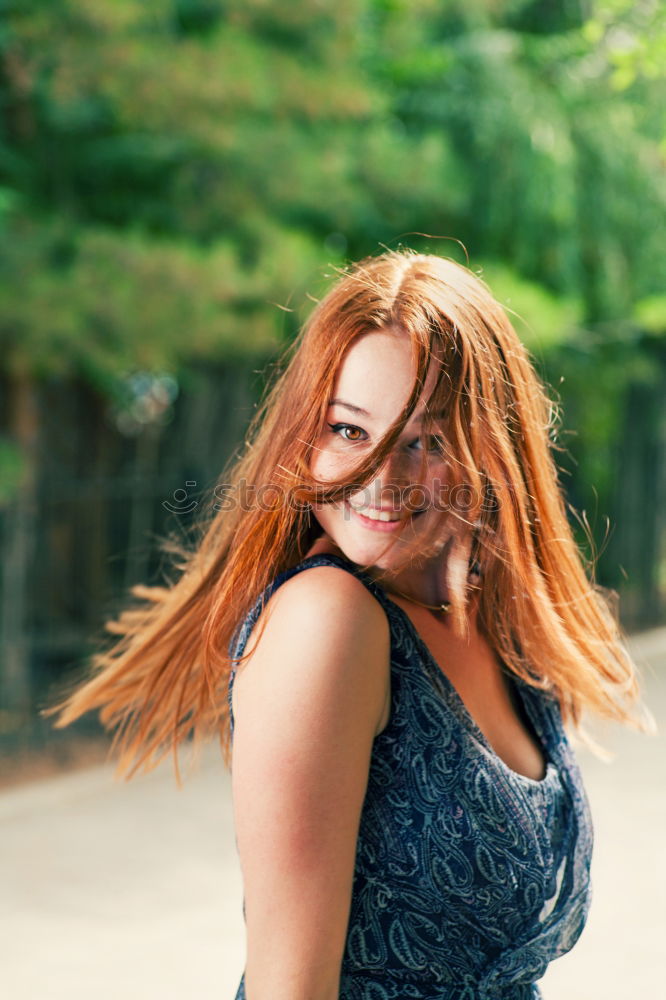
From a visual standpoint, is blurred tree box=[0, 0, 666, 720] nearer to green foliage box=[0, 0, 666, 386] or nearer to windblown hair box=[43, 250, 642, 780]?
green foliage box=[0, 0, 666, 386]

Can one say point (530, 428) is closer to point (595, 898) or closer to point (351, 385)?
point (351, 385)

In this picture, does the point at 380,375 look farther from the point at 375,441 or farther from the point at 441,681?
the point at 441,681

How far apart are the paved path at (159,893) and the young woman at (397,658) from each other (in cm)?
267

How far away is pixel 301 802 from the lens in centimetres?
123

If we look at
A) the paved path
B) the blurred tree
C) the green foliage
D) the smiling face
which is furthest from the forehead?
the blurred tree

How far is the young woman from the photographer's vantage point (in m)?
1.24

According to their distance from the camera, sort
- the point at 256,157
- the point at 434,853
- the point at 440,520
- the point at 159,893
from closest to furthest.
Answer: the point at 434,853 < the point at 440,520 < the point at 159,893 < the point at 256,157

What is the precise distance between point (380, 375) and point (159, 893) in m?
3.70

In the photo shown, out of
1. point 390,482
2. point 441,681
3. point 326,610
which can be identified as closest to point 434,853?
point 441,681

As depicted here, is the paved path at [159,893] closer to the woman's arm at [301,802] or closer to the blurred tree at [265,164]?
the blurred tree at [265,164]

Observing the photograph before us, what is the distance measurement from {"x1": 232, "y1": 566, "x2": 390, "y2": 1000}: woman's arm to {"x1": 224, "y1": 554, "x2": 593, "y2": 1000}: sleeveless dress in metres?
0.11

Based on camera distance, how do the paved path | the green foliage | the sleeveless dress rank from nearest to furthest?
the sleeveless dress, the paved path, the green foliage

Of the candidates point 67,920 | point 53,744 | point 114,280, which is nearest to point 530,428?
point 67,920

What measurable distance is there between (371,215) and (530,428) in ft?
17.4
